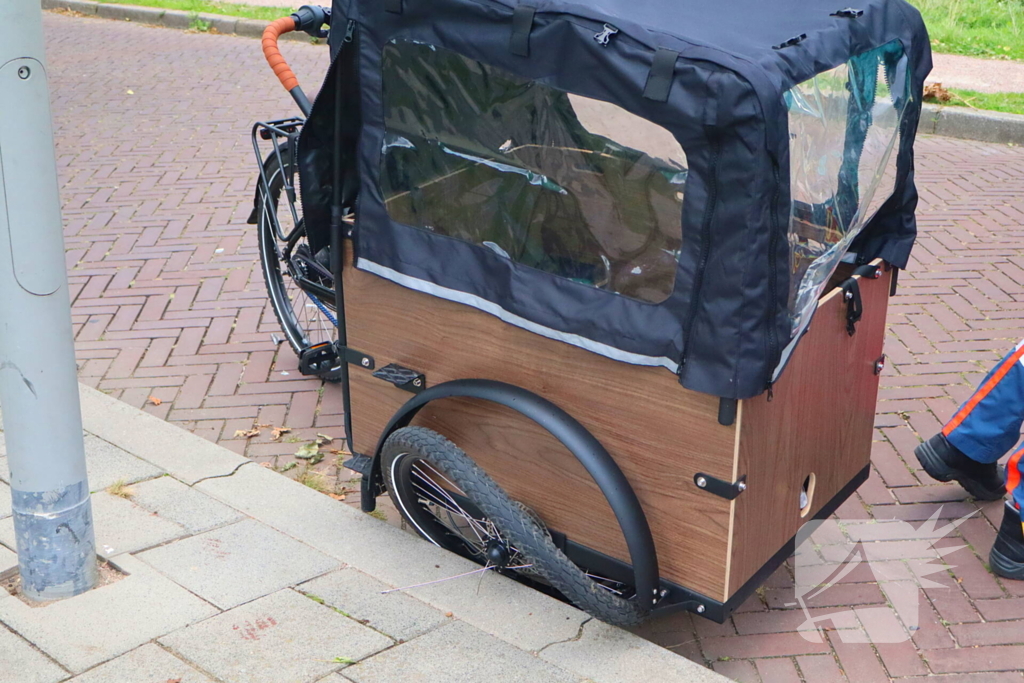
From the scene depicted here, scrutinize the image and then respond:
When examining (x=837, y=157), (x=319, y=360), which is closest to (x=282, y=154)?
(x=319, y=360)

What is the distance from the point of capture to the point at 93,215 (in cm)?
607

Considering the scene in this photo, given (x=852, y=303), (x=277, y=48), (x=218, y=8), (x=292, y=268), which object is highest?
(x=277, y=48)

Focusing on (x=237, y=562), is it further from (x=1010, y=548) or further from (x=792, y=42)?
(x=1010, y=548)

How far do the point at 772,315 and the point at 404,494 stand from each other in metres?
1.22

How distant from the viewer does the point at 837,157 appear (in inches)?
98.6

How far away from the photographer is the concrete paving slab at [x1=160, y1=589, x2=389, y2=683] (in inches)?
95.9

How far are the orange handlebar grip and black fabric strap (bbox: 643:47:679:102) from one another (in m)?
1.49

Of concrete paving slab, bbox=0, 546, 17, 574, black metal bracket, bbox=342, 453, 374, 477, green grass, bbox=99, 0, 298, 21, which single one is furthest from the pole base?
green grass, bbox=99, 0, 298, 21

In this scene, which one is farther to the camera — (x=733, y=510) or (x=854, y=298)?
(x=854, y=298)

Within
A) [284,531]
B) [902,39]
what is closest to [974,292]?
[902,39]

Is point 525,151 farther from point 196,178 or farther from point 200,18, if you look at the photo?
point 200,18

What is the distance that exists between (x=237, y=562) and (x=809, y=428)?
5.12 feet

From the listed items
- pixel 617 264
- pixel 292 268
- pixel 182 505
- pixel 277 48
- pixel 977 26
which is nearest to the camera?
pixel 617 264

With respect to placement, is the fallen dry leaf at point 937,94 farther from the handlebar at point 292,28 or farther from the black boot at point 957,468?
the handlebar at point 292,28
